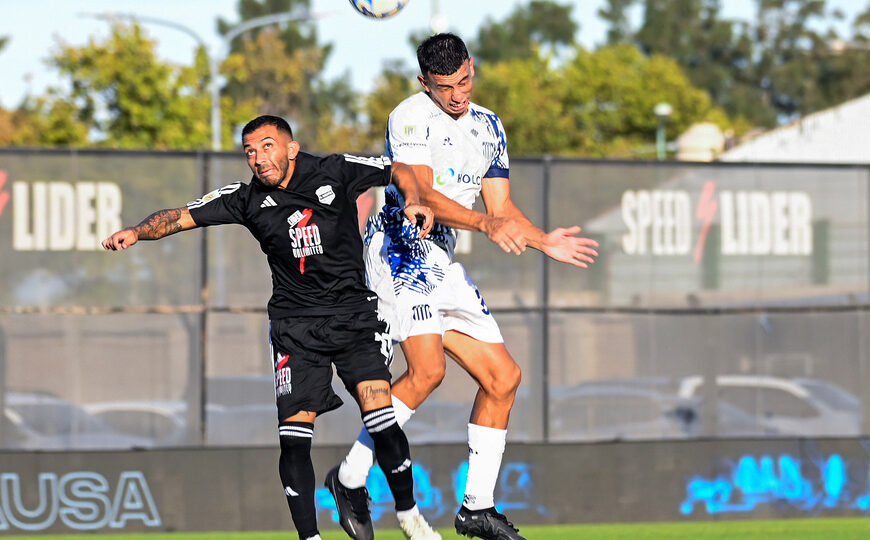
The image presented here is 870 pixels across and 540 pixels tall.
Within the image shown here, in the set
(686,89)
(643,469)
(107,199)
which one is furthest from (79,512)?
(686,89)

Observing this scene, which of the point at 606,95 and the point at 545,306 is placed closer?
the point at 545,306

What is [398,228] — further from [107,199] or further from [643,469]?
[107,199]

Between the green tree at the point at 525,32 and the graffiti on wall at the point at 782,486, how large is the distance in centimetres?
7839

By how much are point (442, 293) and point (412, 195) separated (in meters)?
0.72

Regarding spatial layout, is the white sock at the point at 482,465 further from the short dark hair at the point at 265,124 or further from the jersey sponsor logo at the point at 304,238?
the short dark hair at the point at 265,124

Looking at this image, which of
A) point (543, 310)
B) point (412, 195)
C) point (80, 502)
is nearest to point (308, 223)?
point (412, 195)

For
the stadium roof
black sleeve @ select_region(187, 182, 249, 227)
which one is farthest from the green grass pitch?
the stadium roof

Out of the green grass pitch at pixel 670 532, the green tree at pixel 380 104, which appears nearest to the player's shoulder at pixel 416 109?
the green grass pitch at pixel 670 532

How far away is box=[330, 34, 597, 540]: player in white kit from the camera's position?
6.93m

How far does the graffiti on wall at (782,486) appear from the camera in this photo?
1163cm

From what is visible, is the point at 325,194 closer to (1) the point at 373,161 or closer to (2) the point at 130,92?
(1) the point at 373,161

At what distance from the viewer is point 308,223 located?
22.2 feet

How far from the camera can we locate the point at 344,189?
22.5 ft

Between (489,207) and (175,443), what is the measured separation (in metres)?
6.55
